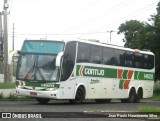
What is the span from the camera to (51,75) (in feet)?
72.3

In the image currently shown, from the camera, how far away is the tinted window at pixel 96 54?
24.6 m

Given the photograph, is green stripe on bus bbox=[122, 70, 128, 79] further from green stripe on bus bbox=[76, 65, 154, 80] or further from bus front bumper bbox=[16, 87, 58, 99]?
bus front bumper bbox=[16, 87, 58, 99]

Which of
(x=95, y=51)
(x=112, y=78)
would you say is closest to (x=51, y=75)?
(x=95, y=51)

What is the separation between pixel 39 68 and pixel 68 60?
1.45 meters

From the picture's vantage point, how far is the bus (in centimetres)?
2203

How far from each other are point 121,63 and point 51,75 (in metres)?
6.81

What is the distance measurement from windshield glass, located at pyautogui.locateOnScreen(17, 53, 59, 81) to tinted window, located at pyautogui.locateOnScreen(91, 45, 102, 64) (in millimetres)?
3038

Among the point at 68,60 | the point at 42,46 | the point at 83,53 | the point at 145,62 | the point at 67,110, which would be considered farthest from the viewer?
the point at 145,62

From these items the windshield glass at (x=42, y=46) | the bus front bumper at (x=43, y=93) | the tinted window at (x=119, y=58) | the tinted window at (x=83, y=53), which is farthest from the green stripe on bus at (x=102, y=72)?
the bus front bumper at (x=43, y=93)

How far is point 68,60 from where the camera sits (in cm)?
2248

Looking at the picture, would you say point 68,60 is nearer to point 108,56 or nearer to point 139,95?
point 108,56

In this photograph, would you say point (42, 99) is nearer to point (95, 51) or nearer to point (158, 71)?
point (95, 51)

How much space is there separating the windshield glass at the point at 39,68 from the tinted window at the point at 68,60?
48 centimetres

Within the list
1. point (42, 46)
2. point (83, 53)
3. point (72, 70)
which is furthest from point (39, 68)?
point (83, 53)
